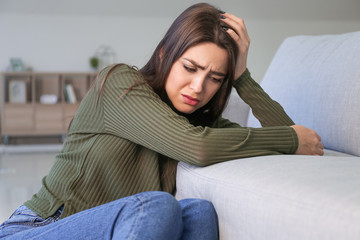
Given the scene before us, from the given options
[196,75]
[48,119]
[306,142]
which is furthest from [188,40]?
[48,119]

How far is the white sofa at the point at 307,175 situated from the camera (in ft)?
2.60

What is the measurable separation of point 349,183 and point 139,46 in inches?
242

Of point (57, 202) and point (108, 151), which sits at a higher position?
point (108, 151)

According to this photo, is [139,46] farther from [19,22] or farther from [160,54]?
[160,54]

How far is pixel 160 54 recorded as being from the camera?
142 centimetres

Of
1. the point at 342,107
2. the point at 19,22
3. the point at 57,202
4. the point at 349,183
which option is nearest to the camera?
the point at 349,183

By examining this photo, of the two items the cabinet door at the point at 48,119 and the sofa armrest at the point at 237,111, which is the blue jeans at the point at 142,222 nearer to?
the sofa armrest at the point at 237,111

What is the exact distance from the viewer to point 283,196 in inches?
34.5

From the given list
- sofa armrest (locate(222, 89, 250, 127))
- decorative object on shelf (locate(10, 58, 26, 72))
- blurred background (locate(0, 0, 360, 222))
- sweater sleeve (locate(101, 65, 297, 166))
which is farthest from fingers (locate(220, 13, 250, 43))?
decorative object on shelf (locate(10, 58, 26, 72))

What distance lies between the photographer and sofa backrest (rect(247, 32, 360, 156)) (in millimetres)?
1583

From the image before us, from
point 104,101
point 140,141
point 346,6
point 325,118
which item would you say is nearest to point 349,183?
point 140,141

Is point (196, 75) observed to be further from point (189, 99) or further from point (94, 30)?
point (94, 30)

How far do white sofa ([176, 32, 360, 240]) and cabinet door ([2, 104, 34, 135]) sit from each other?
476cm

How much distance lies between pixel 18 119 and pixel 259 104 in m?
5.10
